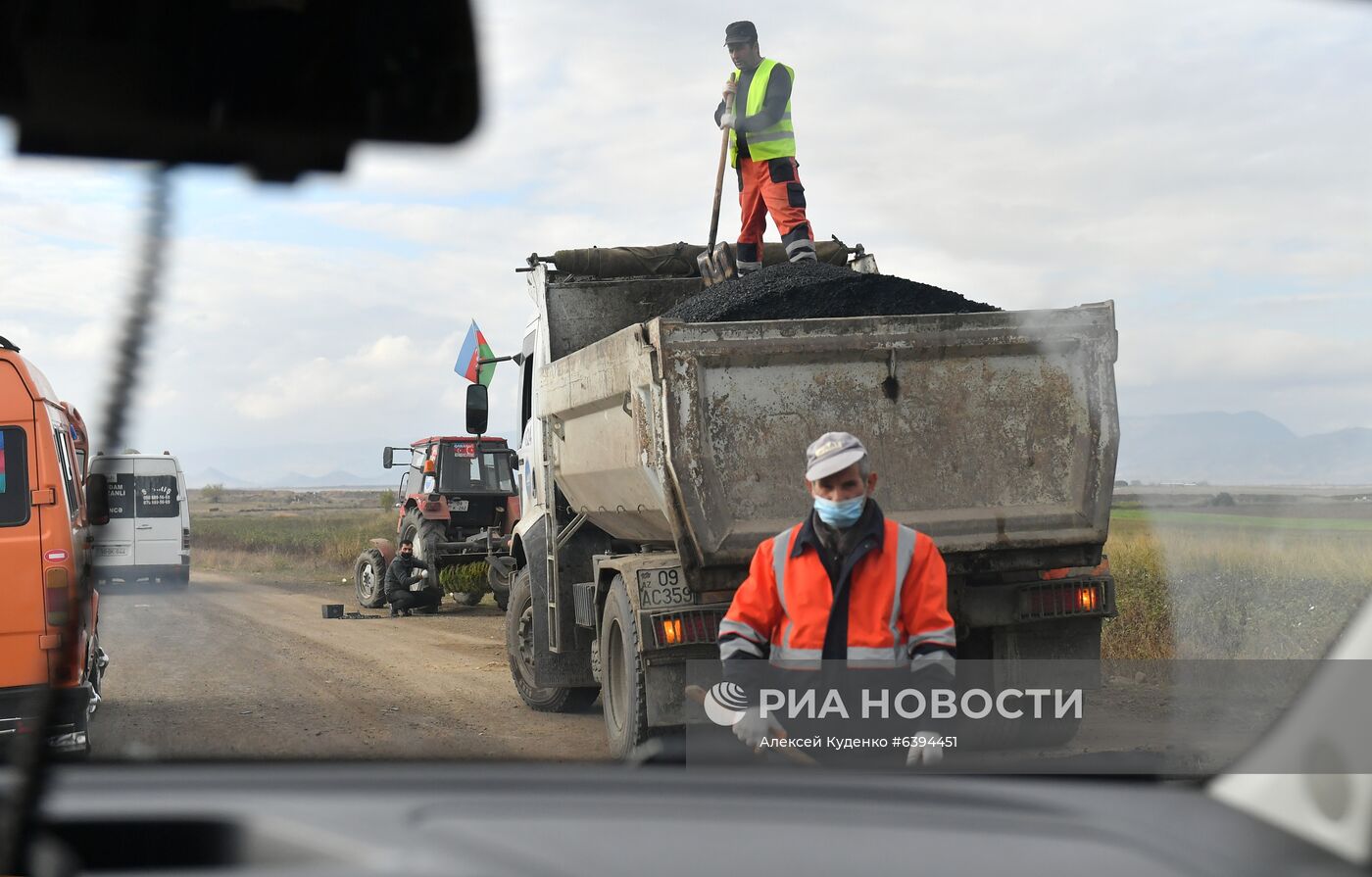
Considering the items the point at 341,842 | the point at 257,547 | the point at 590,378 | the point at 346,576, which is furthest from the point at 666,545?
the point at 257,547

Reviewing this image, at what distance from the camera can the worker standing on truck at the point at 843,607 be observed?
4293 millimetres

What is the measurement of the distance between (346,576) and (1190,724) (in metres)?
23.8

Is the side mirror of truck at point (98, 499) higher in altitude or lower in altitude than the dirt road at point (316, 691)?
higher

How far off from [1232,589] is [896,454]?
7.14 meters

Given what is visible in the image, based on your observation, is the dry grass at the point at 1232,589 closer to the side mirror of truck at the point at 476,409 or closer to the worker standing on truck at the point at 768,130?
the worker standing on truck at the point at 768,130

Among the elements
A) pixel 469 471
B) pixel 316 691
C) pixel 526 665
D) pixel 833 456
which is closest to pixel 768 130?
pixel 526 665

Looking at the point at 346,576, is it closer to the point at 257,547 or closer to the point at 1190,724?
the point at 257,547

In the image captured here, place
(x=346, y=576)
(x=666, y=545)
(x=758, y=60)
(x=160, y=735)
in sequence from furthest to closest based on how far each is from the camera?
(x=346, y=576) < (x=160, y=735) < (x=758, y=60) < (x=666, y=545)

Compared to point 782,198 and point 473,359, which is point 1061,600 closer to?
point 782,198

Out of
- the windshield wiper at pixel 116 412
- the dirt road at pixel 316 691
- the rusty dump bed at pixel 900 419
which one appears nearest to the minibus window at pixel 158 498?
the dirt road at pixel 316 691

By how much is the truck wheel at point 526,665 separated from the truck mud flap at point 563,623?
1.49 feet

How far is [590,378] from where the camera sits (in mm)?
7531

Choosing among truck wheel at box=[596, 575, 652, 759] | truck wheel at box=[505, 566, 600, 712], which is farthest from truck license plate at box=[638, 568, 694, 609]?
truck wheel at box=[505, 566, 600, 712]

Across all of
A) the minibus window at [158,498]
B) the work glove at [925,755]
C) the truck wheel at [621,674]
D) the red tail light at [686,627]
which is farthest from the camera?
the minibus window at [158,498]
